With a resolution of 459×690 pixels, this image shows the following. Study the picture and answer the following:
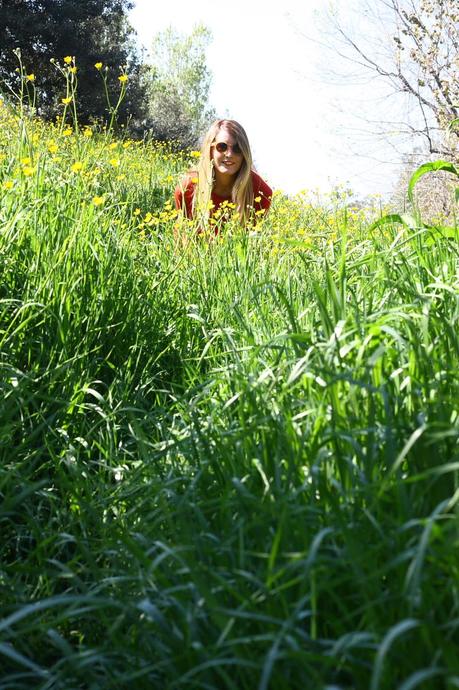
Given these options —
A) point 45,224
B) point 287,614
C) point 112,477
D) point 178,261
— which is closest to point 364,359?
point 287,614

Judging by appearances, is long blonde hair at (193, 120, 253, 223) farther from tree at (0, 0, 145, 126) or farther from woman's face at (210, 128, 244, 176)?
tree at (0, 0, 145, 126)

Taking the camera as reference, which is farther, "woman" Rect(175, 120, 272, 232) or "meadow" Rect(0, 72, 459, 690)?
"woman" Rect(175, 120, 272, 232)

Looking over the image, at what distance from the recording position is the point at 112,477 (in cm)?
246

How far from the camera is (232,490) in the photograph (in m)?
1.66

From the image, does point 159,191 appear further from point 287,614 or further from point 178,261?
point 287,614

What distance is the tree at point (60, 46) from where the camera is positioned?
21703mm

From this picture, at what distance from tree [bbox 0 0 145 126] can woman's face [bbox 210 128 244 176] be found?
1690 centimetres

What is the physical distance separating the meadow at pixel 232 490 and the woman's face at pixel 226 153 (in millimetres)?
2380

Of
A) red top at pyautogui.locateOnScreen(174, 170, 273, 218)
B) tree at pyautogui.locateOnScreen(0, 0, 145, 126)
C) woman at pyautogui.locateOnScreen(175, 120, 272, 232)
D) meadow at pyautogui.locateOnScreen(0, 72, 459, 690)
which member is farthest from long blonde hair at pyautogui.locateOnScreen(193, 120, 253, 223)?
tree at pyautogui.locateOnScreen(0, 0, 145, 126)

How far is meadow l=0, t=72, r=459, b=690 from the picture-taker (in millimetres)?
1248

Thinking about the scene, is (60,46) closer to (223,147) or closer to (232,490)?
(223,147)

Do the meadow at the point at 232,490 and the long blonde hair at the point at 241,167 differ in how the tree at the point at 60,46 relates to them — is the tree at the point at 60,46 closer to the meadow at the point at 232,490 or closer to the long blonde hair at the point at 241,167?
the long blonde hair at the point at 241,167

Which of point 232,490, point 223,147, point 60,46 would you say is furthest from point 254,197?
point 60,46

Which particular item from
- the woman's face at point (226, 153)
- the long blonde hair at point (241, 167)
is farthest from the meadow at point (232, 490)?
the woman's face at point (226, 153)
